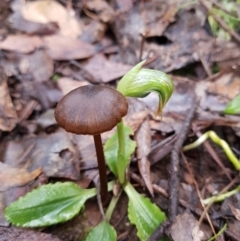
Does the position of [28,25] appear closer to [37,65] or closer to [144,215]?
[37,65]

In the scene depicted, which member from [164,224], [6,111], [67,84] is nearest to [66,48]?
[67,84]

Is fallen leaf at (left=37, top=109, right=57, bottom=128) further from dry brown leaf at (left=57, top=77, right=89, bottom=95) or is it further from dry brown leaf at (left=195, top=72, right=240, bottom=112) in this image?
dry brown leaf at (left=195, top=72, right=240, bottom=112)

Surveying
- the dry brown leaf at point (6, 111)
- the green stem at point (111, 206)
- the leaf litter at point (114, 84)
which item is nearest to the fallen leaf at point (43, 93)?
the leaf litter at point (114, 84)

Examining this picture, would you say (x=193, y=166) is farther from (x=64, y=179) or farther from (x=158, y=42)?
(x=158, y=42)

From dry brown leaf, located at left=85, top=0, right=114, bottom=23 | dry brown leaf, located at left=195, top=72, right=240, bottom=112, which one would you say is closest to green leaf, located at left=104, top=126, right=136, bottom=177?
dry brown leaf, located at left=195, top=72, right=240, bottom=112

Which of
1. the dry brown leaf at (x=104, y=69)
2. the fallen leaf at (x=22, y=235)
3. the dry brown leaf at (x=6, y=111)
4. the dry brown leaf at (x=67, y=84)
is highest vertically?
the dry brown leaf at (x=6, y=111)

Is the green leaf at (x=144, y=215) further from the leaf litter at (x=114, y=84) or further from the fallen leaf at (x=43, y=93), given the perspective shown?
the fallen leaf at (x=43, y=93)
